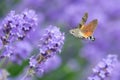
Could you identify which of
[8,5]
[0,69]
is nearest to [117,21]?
[8,5]

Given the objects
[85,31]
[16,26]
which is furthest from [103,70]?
[16,26]

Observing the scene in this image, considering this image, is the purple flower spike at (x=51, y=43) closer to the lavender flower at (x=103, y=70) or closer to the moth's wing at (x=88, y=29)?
the moth's wing at (x=88, y=29)

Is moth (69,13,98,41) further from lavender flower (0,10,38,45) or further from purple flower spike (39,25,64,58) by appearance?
lavender flower (0,10,38,45)

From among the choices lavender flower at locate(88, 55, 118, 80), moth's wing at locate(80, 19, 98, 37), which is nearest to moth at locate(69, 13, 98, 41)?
moth's wing at locate(80, 19, 98, 37)

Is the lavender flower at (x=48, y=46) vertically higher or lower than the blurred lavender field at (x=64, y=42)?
lower

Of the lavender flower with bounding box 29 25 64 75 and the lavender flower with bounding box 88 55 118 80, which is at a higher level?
the lavender flower with bounding box 29 25 64 75

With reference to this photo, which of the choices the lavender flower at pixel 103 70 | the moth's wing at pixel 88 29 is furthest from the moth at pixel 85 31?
the lavender flower at pixel 103 70

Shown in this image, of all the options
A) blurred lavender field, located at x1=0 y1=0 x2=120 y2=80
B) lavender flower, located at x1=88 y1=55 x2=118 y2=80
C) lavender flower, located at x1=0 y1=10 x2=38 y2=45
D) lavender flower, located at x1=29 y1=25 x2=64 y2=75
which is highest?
blurred lavender field, located at x1=0 y1=0 x2=120 y2=80
